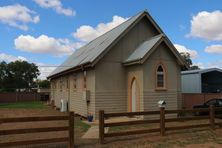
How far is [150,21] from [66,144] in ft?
39.9

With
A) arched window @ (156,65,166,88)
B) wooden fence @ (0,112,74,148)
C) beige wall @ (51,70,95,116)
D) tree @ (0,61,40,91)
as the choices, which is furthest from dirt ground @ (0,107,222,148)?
tree @ (0,61,40,91)

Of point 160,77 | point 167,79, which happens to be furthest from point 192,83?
point 160,77

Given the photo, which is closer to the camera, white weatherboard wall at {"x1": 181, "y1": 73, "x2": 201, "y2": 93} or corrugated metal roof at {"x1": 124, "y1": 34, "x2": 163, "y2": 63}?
corrugated metal roof at {"x1": 124, "y1": 34, "x2": 163, "y2": 63}

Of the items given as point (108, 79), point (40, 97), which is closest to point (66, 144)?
point (108, 79)

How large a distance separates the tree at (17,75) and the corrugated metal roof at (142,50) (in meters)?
58.8

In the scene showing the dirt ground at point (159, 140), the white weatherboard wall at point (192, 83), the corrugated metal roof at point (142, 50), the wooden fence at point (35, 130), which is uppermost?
the corrugated metal roof at point (142, 50)

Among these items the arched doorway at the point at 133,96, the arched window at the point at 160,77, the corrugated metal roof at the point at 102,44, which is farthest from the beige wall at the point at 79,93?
the arched window at the point at 160,77

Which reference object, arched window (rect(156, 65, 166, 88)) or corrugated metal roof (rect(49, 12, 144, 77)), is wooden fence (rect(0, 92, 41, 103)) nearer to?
corrugated metal roof (rect(49, 12, 144, 77))

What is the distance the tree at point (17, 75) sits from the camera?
71.6m

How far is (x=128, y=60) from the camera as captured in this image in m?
17.5

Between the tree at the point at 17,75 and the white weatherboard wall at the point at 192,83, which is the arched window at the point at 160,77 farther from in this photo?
the tree at the point at 17,75

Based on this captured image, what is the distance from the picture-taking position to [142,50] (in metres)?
17.4

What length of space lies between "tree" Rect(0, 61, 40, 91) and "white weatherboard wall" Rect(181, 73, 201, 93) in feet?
170

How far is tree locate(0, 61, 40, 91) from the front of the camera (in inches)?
2820
